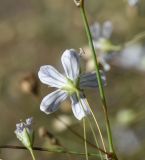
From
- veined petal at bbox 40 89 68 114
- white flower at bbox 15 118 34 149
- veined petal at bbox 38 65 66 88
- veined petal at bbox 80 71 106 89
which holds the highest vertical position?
veined petal at bbox 38 65 66 88

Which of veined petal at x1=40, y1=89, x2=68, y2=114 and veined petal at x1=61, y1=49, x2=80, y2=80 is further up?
veined petal at x1=61, y1=49, x2=80, y2=80

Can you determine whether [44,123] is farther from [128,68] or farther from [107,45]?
[107,45]
